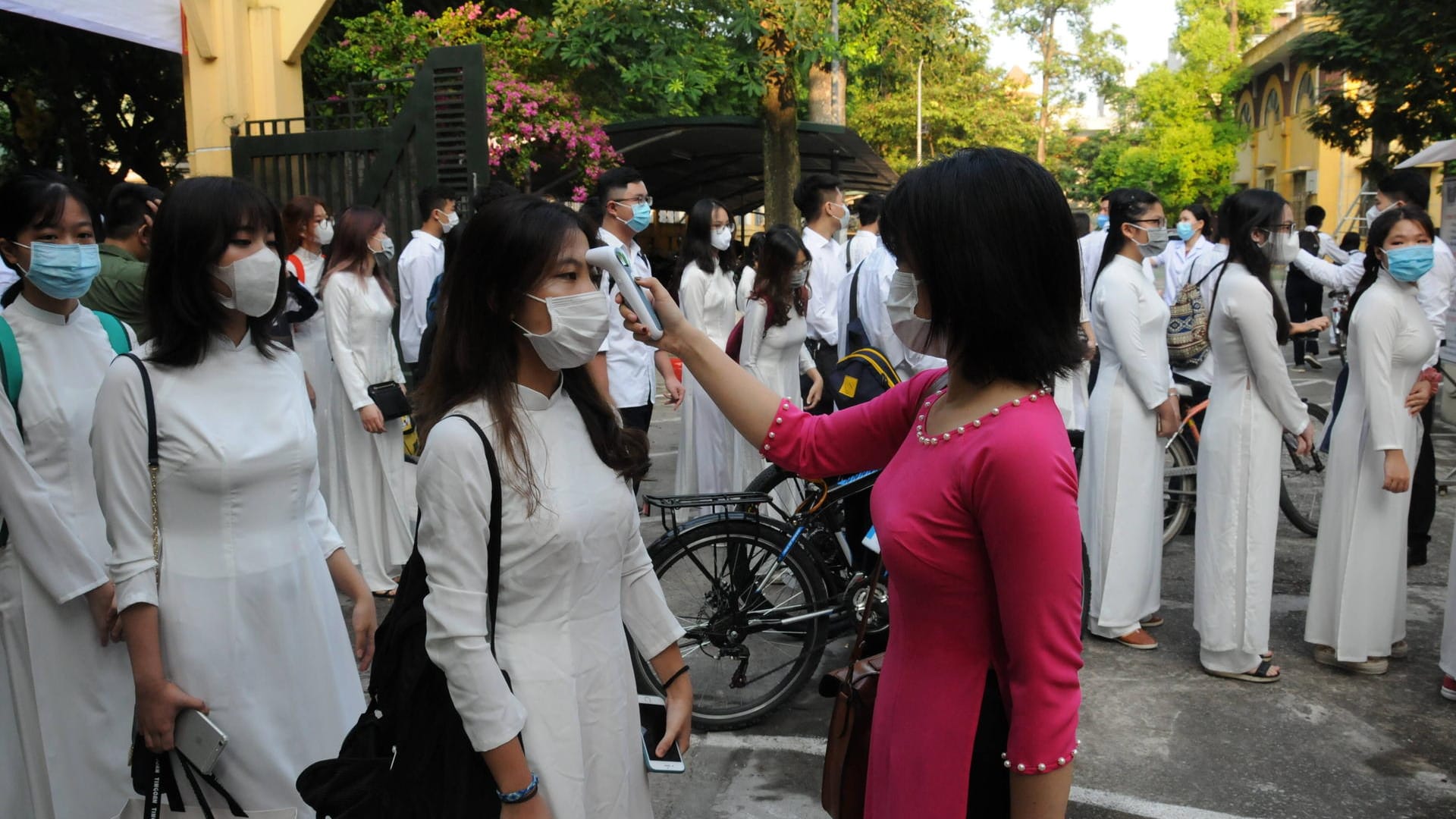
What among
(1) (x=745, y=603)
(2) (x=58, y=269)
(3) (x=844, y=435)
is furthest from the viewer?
(1) (x=745, y=603)

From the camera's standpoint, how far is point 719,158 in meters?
21.5

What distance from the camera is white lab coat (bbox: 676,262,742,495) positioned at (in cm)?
684

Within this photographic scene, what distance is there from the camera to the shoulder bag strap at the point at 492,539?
197cm

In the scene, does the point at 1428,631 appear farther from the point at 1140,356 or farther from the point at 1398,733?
the point at 1140,356

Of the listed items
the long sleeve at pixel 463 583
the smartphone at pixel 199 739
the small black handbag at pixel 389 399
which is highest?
the long sleeve at pixel 463 583

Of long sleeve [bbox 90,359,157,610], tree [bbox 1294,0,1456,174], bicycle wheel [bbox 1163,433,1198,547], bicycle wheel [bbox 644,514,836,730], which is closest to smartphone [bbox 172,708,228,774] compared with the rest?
long sleeve [bbox 90,359,157,610]

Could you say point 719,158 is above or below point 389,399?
above

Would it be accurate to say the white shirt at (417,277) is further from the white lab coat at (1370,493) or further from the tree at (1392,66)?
the tree at (1392,66)

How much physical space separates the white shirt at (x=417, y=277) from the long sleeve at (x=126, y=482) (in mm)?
5149

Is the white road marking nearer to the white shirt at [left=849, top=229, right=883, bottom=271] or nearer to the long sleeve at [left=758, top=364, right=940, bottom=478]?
the long sleeve at [left=758, top=364, right=940, bottom=478]

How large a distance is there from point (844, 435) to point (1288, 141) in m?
44.7

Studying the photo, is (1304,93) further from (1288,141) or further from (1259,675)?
(1259,675)

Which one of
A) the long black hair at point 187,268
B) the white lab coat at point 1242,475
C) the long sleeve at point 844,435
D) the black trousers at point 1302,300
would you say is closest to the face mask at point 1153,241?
the white lab coat at point 1242,475

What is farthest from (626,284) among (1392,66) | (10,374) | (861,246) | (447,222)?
(1392,66)
